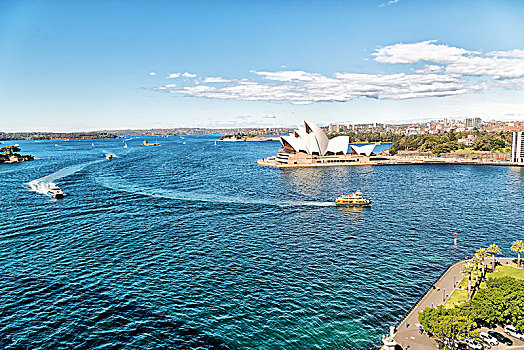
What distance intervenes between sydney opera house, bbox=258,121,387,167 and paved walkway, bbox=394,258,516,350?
104m

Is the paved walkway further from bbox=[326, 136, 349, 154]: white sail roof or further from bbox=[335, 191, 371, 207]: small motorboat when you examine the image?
bbox=[326, 136, 349, 154]: white sail roof

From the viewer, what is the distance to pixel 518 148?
138m

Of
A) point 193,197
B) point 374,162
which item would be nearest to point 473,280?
point 193,197

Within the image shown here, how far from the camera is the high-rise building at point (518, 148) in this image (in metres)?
137

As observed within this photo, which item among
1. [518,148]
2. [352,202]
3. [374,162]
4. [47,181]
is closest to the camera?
[352,202]

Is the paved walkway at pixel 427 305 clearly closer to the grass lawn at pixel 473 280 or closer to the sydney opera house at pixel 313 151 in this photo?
the grass lawn at pixel 473 280

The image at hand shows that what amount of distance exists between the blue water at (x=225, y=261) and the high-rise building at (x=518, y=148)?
63.8 metres

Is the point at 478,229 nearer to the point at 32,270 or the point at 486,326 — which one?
the point at 486,326

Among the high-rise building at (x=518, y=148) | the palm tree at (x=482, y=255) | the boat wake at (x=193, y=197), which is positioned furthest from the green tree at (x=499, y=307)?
the high-rise building at (x=518, y=148)

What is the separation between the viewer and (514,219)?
6003cm

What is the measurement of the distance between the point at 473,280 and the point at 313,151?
372 ft

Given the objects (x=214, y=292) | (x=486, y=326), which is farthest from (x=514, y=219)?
(x=214, y=292)

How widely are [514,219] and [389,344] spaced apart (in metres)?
48.0

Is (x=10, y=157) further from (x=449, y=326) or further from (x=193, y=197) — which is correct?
(x=449, y=326)
